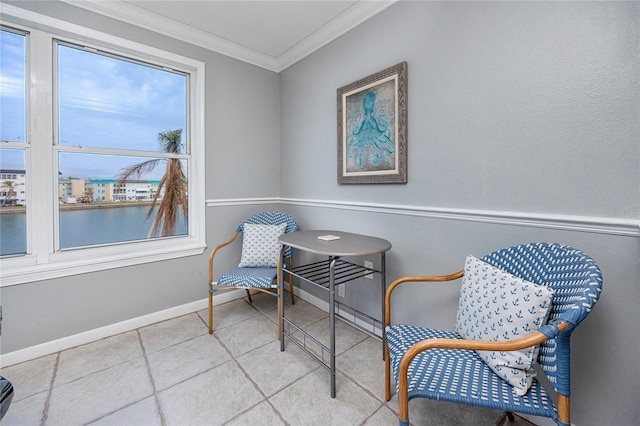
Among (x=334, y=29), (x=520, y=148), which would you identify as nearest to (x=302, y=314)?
(x=520, y=148)

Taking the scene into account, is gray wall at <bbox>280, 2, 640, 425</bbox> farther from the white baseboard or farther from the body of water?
the body of water

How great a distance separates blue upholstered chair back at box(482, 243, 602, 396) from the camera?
86 cm

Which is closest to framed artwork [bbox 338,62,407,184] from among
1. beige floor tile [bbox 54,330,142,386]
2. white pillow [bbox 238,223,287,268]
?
white pillow [bbox 238,223,287,268]

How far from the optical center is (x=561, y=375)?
0.91m

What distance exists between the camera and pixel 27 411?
1.38m

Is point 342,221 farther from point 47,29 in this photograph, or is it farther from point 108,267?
point 47,29

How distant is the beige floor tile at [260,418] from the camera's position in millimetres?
1312

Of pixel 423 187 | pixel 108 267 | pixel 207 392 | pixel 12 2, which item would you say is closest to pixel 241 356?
pixel 207 392

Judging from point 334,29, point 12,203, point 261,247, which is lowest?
point 261,247

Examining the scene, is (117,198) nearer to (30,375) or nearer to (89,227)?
(89,227)

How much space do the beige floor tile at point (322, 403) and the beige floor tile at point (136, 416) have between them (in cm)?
58

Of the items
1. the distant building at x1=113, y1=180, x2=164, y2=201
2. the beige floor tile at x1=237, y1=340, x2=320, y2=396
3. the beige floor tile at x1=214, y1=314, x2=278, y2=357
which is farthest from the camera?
the distant building at x1=113, y1=180, x2=164, y2=201

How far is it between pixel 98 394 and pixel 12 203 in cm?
138

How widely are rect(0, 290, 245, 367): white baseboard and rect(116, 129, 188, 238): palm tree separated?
70 centimetres
